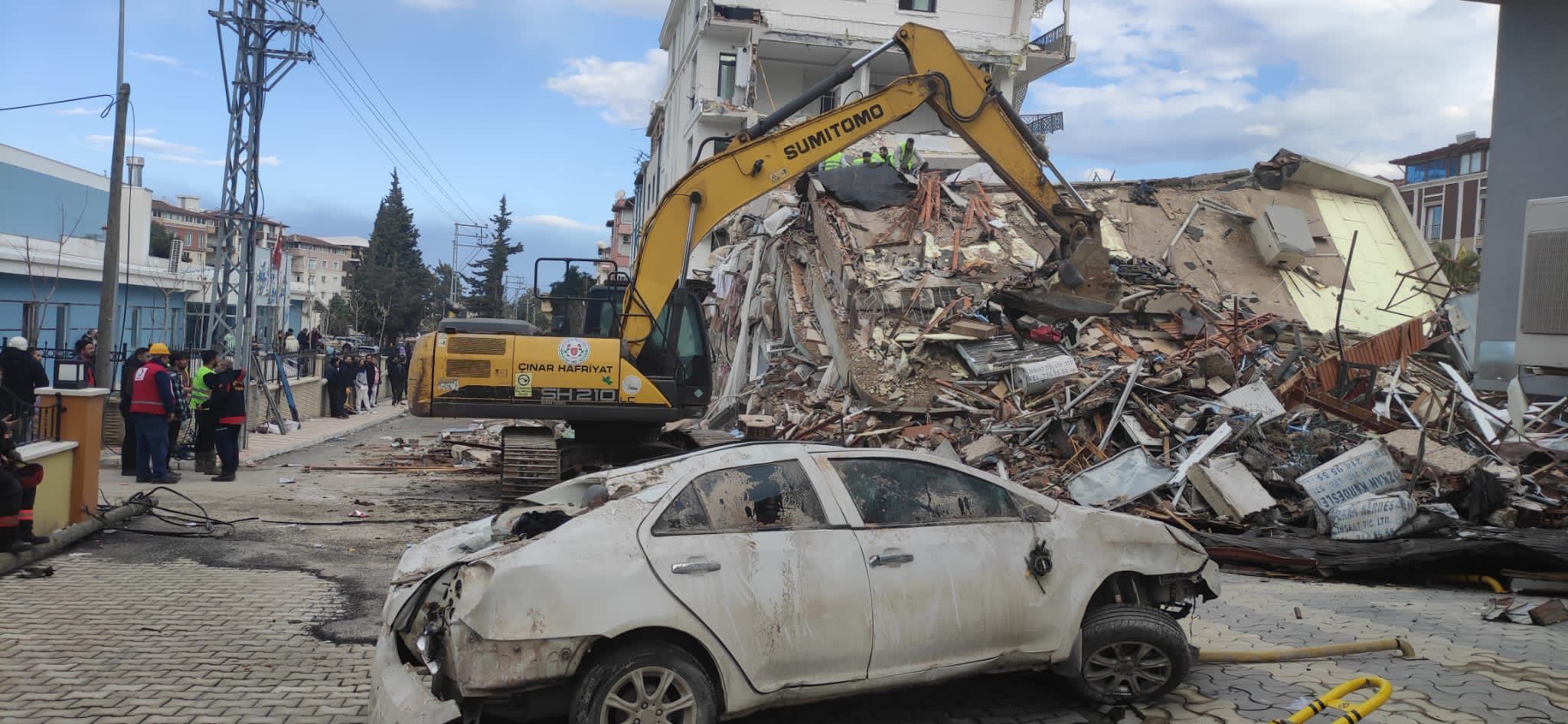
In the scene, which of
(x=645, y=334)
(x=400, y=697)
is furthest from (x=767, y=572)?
(x=645, y=334)

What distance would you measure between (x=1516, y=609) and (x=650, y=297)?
8851 millimetres

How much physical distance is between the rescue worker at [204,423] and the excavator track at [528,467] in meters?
4.91

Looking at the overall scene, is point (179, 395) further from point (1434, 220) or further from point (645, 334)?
point (1434, 220)

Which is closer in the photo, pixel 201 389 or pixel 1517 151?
pixel 1517 151

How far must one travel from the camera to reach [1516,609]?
24.3 feet

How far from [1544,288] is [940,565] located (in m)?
6.78

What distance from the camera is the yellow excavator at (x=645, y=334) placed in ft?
38.8

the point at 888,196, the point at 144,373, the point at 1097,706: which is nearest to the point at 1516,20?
the point at 1097,706

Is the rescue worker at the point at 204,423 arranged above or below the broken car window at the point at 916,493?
below

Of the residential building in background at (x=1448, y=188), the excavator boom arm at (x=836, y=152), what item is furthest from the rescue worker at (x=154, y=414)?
the residential building in background at (x=1448, y=188)

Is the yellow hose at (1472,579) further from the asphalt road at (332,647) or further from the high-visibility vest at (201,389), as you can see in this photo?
the high-visibility vest at (201,389)

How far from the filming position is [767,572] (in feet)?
15.6

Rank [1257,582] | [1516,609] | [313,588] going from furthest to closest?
[1257,582]
[313,588]
[1516,609]

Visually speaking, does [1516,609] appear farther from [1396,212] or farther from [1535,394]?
[1396,212]
